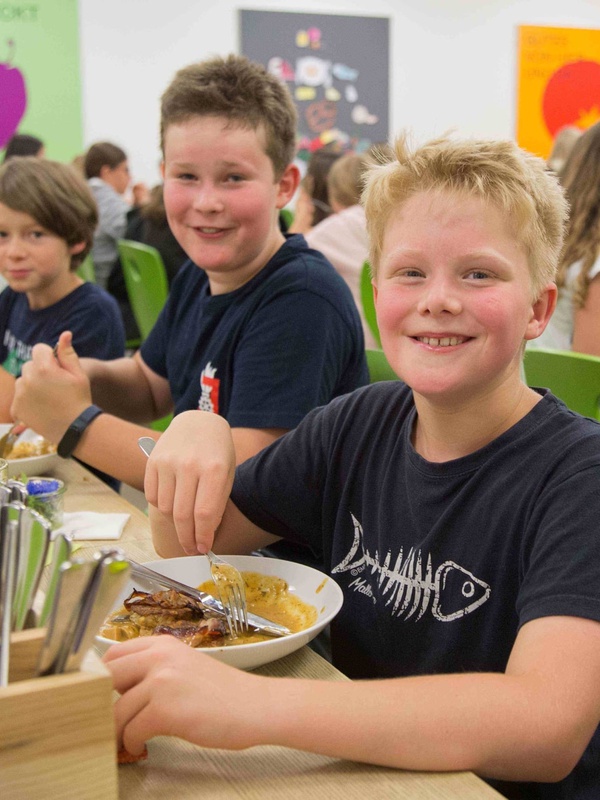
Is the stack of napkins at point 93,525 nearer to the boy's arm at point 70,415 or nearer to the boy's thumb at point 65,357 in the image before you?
the boy's arm at point 70,415

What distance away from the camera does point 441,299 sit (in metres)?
0.87

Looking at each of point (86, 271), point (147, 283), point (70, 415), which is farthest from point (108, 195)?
point (70, 415)

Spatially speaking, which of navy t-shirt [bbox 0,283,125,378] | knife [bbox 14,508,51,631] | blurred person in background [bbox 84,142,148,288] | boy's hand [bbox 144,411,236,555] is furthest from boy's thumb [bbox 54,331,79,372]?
blurred person in background [bbox 84,142,148,288]

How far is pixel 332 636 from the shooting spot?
1.05 meters

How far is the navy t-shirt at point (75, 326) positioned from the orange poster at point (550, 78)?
17.5 ft

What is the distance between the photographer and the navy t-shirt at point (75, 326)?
2.15m

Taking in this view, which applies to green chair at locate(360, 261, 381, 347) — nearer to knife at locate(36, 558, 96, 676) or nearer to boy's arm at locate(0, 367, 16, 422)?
boy's arm at locate(0, 367, 16, 422)

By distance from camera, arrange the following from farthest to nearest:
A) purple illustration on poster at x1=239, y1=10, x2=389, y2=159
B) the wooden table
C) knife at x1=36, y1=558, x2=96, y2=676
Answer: purple illustration on poster at x1=239, y1=10, x2=389, y2=159, the wooden table, knife at x1=36, y1=558, x2=96, y2=676

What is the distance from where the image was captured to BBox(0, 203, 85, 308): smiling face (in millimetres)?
2188

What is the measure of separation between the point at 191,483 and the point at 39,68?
498 centimetres

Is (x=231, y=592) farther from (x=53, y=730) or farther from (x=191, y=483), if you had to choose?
(x=53, y=730)

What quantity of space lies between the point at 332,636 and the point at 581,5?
277 inches

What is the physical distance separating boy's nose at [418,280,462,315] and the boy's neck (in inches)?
4.6

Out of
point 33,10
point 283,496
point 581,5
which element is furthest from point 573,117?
point 283,496
